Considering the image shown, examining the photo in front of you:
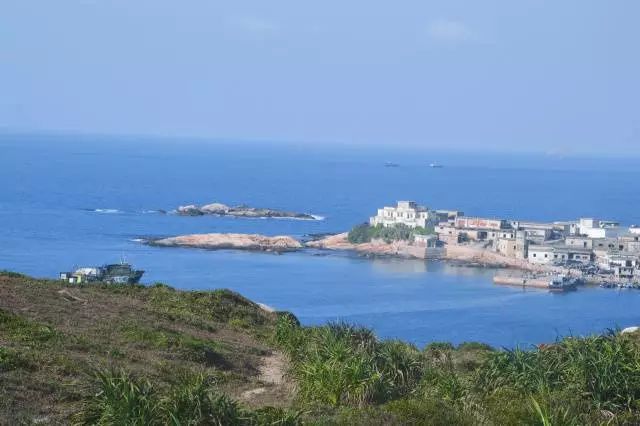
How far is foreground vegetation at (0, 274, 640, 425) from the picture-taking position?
31.5 feet

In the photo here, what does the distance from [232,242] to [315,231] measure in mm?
10607

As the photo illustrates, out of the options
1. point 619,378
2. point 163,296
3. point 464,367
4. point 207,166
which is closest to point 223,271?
point 163,296

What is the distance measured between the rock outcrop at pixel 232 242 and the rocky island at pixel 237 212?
15.1 m

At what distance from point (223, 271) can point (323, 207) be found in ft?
128

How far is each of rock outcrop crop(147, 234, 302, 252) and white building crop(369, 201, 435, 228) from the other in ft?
30.9

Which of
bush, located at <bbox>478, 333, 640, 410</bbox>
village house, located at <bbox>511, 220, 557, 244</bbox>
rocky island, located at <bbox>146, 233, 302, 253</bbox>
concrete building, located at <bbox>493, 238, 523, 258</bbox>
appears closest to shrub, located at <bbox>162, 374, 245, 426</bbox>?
bush, located at <bbox>478, 333, 640, 410</bbox>

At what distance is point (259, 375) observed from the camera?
46.7ft

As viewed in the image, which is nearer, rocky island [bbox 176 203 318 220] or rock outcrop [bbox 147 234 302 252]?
rock outcrop [bbox 147 234 302 252]

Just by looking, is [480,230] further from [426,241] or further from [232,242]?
[232,242]

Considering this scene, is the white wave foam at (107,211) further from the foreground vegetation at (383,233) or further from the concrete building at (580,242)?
the concrete building at (580,242)

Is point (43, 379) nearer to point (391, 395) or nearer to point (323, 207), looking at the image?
point (391, 395)

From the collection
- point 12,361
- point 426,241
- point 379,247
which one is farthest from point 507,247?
point 12,361

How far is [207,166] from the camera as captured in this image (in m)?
154

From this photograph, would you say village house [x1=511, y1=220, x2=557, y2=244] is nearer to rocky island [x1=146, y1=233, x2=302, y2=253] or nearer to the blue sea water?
the blue sea water
